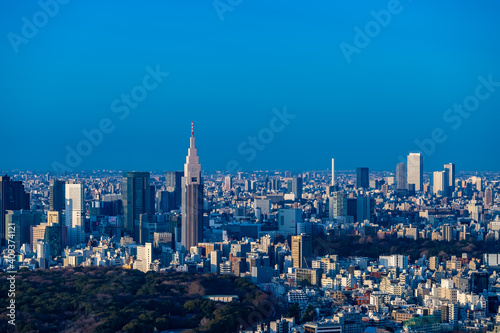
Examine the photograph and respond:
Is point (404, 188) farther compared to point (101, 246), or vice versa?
point (404, 188)

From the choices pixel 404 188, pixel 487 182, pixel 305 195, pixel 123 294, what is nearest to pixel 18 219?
pixel 123 294

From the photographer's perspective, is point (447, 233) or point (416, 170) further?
point (416, 170)

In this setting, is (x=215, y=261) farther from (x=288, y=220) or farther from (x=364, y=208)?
(x=364, y=208)

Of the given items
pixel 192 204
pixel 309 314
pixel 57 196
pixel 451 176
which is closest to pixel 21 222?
pixel 192 204

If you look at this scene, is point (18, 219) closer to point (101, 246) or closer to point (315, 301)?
point (101, 246)

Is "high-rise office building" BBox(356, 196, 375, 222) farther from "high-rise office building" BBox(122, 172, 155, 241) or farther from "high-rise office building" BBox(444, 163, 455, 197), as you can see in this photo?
"high-rise office building" BBox(444, 163, 455, 197)

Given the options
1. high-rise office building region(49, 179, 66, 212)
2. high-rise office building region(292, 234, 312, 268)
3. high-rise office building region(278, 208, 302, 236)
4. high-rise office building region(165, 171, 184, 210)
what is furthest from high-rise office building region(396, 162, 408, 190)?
high-rise office building region(292, 234, 312, 268)
